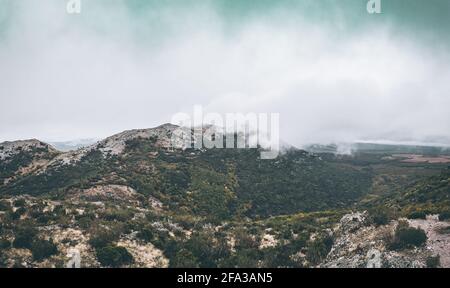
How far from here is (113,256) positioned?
37.8m

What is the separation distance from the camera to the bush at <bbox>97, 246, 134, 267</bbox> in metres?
37.7

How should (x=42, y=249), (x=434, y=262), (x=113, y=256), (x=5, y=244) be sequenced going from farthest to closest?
1. (x=5, y=244)
2. (x=42, y=249)
3. (x=113, y=256)
4. (x=434, y=262)

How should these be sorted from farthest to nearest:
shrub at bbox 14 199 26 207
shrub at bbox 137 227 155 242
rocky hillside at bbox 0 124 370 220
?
rocky hillside at bbox 0 124 370 220, shrub at bbox 14 199 26 207, shrub at bbox 137 227 155 242

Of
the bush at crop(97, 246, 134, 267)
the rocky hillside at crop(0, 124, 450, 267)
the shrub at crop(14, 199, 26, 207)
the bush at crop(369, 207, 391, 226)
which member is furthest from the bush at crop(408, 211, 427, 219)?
the shrub at crop(14, 199, 26, 207)

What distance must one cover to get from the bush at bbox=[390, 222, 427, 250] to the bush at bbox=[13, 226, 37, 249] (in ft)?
112

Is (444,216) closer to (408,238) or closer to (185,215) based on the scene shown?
(408,238)

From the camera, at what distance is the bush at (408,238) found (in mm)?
35500

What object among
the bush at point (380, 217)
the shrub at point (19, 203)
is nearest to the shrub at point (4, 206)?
the shrub at point (19, 203)

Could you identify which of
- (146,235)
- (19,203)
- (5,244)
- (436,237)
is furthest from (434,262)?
(19,203)

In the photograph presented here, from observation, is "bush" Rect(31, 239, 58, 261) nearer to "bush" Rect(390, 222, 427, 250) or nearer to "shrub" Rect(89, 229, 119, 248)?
"shrub" Rect(89, 229, 119, 248)

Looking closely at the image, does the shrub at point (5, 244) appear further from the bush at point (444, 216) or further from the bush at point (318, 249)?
the bush at point (444, 216)

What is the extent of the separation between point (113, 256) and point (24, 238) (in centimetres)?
957
